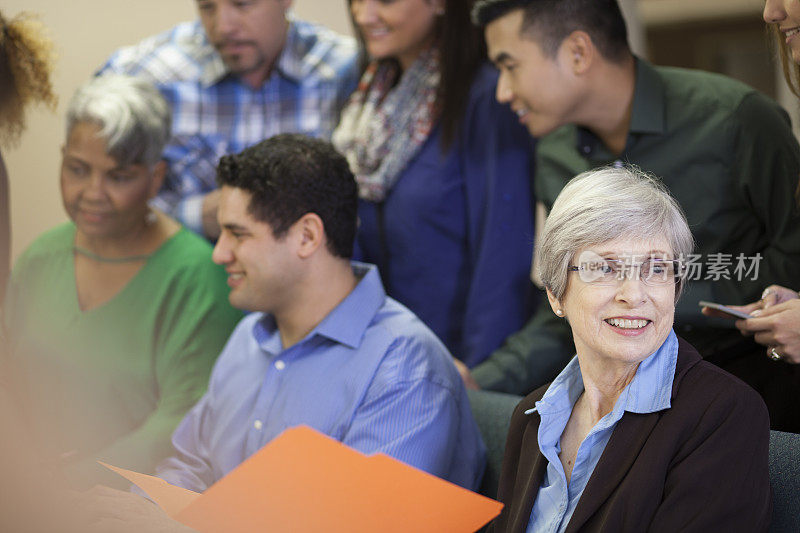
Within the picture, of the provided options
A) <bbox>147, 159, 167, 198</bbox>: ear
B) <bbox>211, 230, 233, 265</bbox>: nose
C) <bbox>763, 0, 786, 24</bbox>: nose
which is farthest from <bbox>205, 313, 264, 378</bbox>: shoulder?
<bbox>763, 0, 786, 24</bbox>: nose

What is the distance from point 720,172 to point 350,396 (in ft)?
3.04

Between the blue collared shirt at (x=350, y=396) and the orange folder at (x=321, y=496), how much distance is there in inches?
16.4

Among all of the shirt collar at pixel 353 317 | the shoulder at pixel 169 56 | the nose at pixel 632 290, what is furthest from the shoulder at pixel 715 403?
the shoulder at pixel 169 56

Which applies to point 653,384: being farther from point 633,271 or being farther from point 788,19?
point 788,19

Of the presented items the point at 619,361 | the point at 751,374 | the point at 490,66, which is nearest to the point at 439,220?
the point at 490,66

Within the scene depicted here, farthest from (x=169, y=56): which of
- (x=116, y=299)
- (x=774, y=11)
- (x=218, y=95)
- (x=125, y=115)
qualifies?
(x=774, y=11)

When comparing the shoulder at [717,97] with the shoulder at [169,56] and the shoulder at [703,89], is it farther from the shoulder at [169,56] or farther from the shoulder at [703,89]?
the shoulder at [169,56]

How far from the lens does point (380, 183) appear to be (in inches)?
94.4

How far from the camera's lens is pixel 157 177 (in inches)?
94.0

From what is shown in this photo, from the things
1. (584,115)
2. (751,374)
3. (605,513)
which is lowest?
(751,374)

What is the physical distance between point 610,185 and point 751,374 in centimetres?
59

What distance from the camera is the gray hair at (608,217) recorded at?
127 centimetres

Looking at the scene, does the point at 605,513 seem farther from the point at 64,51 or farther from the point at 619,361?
the point at 64,51

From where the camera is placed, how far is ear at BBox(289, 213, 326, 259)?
1.94m
